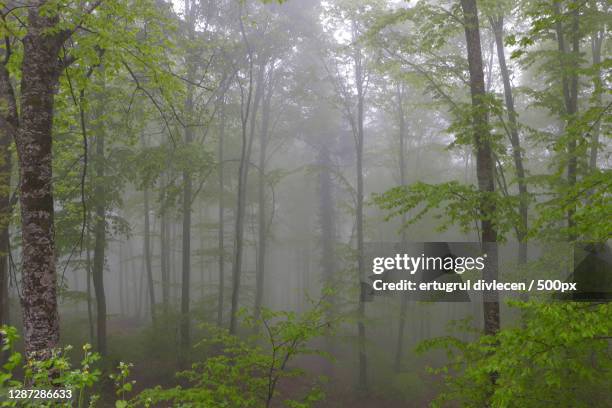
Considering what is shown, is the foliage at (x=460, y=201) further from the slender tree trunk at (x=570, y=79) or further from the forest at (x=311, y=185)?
the slender tree trunk at (x=570, y=79)

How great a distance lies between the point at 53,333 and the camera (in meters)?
4.41

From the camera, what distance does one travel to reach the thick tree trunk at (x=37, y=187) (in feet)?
14.1

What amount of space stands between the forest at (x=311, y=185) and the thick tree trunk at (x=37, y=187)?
0.07 ft

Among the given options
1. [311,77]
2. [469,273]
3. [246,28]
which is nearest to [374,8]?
[311,77]

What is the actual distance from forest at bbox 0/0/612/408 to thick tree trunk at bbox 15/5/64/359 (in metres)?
0.02

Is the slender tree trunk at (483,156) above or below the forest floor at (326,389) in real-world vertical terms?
above

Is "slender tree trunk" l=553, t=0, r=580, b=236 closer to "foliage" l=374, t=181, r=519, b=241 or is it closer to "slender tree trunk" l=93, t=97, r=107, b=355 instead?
"foliage" l=374, t=181, r=519, b=241

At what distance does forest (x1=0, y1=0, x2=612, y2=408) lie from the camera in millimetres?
4340

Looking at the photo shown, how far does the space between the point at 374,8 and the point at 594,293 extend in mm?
10189

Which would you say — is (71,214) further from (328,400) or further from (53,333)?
(328,400)

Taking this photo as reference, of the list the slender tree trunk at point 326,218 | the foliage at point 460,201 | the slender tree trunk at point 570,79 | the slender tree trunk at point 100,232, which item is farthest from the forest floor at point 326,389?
the slender tree trunk at point 570,79

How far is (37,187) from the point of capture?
4.36 metres

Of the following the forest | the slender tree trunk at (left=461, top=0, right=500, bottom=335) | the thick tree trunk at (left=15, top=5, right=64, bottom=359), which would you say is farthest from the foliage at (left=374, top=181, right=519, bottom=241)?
the thick tree trunk at (left=15, top=5, right=64, bottom=359)

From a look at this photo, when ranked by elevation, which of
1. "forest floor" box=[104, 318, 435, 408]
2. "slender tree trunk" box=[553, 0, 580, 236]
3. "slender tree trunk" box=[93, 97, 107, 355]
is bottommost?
"forest floor" box=[104, 318, 435, 408]
